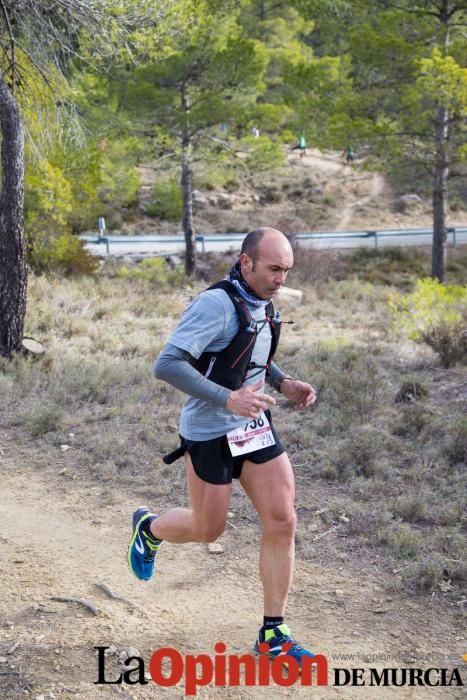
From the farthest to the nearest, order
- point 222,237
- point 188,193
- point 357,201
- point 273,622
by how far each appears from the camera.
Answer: point 357,201 < point 222,237 < point 188,193 < point 273,622

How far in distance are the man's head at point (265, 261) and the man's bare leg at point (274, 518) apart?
2.66ft

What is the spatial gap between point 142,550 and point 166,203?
27366mm

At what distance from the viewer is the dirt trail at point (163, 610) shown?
12.1 ft

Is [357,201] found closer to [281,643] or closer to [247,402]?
[281,643]

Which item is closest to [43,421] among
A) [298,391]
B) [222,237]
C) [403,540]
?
[403,540]

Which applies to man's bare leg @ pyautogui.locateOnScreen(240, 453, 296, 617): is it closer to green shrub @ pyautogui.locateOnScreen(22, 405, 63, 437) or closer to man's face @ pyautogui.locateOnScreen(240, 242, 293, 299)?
man's face @ pyautogui.locateOnScreen(240, 242, 293, 299)

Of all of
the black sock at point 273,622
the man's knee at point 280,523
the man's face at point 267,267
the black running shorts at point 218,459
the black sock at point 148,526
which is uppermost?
the man's face at point 267,267

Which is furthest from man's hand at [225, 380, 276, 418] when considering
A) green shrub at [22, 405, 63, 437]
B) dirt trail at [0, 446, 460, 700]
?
green shrub at [22, 405, 63, 437]

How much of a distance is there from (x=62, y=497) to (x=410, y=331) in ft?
20.9

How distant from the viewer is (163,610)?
435 cm

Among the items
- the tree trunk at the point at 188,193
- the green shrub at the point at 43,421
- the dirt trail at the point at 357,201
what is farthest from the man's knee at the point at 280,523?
the dirt trail at the point at 357,201

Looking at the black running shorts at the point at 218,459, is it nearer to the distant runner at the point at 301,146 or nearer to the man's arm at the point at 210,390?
the man's arm at the point at 210,390

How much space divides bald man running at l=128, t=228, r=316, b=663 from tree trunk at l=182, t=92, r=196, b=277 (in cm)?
1702

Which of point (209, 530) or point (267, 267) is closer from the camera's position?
point (267, 267)
